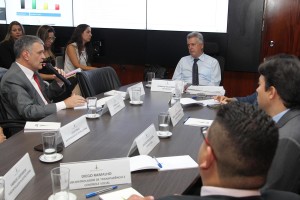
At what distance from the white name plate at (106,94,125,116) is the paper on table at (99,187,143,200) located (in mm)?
1096

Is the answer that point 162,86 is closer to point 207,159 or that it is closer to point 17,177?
point 17,177

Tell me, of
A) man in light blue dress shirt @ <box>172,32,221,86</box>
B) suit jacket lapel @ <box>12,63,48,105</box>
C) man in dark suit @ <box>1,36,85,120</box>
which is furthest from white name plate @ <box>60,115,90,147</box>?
man in light blue dress shirt @ <box>172,32,221,86</box>

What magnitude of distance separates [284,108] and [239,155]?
977 millimetres

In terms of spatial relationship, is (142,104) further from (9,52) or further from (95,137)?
(9,52)

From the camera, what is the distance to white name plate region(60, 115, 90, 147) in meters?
1.83

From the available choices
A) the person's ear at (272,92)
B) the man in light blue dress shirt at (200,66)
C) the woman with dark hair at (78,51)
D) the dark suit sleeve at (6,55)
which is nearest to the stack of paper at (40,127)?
the person's ear at (272,92)

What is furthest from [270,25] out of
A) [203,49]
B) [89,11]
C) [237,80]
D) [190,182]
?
[190,182]

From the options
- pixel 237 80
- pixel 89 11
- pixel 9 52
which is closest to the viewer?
pixel 9 52

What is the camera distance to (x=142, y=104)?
283cm

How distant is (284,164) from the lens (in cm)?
146

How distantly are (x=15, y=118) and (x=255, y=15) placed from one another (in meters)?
3.67

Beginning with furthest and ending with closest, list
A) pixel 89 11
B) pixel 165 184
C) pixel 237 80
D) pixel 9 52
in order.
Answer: pixel 89 11, pixel 237 80, pixel 9 52, pixel 165 184

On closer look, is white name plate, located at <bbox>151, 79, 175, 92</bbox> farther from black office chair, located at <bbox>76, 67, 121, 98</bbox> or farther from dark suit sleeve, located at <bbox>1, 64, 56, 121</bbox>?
dark suit sleeve, located at <bbox>1, 64, 56, 121</bbox>

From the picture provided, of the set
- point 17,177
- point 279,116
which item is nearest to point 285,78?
point 279,116
